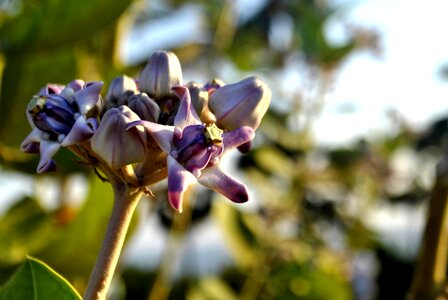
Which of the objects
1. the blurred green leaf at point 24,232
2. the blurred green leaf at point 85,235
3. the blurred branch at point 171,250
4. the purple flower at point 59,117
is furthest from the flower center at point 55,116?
the blurred branch at point 171,250

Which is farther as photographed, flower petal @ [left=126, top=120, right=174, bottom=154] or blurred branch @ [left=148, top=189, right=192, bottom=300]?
blurred branch @ [left=148, top=189, right=192, bottom=300]

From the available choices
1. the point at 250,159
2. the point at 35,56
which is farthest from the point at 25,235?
the point at 250,159

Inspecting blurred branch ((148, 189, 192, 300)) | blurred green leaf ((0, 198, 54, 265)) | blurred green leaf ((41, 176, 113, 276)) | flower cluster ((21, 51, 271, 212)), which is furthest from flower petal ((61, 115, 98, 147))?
blurred branch ((148, 189, 192, 300))

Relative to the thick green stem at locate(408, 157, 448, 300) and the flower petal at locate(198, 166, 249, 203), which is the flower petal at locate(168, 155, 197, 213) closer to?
the flower petal at locate(198, 166, 249, 203)

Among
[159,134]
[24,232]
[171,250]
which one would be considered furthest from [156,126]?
[171,250]

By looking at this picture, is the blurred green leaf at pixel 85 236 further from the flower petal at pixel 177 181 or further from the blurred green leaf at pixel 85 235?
the flower petal at pixel 177 181
